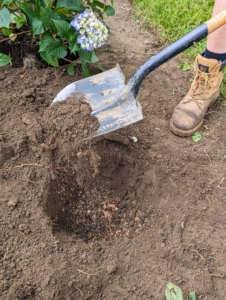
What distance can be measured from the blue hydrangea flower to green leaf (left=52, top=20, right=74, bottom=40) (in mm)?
34

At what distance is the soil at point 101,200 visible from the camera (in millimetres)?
1644

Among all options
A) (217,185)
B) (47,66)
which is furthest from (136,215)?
(47,66)

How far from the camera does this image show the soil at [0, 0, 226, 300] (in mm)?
1644

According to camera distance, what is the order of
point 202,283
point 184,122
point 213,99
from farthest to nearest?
point 213,99 < point 184,122 < point 202,283

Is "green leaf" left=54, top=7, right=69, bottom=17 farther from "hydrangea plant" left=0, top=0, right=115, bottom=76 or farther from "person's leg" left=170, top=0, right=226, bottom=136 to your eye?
"person's leg" left=170, top=0, right=226, bottom=136

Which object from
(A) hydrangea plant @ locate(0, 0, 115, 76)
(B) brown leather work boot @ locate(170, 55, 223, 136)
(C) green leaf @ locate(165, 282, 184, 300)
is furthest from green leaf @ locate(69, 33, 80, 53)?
(C) green leaf @ locate(165, 282, 184, 300)

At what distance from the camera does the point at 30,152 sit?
78.6 inches

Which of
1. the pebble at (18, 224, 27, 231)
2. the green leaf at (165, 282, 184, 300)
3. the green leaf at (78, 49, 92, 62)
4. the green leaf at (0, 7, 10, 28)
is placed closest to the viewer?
the green leaf at (165, 282, 184, 300)

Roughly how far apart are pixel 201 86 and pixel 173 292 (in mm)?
1282

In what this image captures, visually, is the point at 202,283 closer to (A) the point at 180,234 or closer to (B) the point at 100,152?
(A) the point at 180,234

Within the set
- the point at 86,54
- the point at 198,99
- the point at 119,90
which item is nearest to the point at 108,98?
the point at 119,90

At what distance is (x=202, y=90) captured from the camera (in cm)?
234

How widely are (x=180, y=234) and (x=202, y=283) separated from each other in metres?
0.26

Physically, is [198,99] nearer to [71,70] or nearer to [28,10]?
[71,70]
